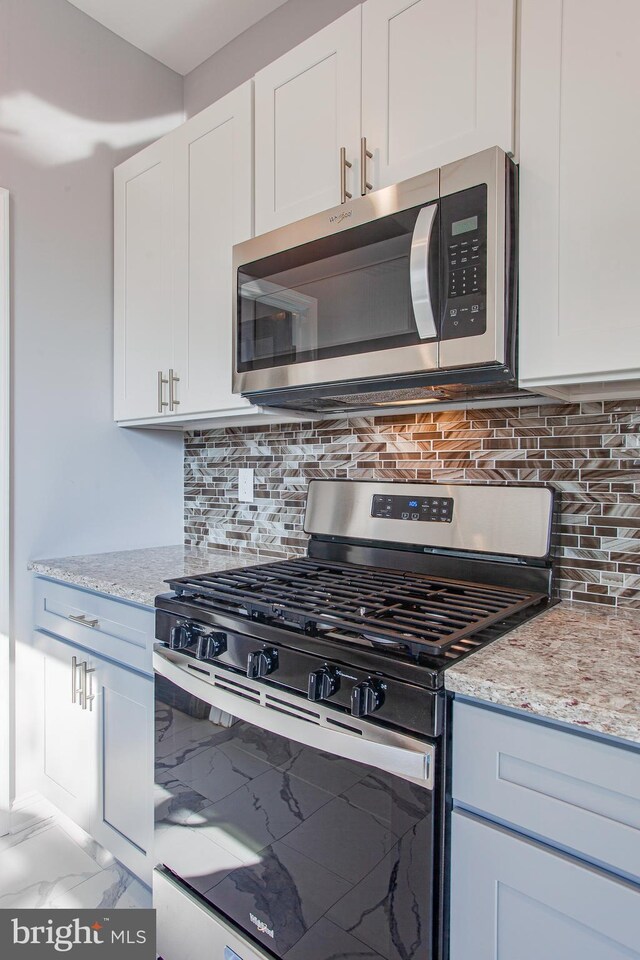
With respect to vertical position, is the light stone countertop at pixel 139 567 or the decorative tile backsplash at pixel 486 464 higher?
the decorative tile backsplash at pixel 486 464

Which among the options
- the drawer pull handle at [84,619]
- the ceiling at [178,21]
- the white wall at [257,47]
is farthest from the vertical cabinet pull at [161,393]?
the ceiling at [178,21]

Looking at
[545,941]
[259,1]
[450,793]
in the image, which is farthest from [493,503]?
[259,1]

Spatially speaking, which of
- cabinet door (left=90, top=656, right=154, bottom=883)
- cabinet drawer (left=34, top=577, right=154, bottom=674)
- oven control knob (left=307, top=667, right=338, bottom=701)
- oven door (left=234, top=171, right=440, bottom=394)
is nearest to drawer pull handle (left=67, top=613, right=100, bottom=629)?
cabinet drawer (left=34, top=577, right=154, bottom=674)

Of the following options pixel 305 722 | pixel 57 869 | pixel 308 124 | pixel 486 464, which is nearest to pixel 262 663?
pixel 305 722

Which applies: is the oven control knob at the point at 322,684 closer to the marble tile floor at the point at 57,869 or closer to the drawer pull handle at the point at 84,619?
the drawer pull handle at the point at 84,619

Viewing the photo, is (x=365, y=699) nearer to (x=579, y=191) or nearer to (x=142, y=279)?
(x=579, y=191)

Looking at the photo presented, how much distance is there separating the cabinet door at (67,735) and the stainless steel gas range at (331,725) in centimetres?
45

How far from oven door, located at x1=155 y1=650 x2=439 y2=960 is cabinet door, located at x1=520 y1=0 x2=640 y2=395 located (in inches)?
31.1

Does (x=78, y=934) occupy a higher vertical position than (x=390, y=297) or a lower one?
lower

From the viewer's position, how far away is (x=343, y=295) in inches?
56.1

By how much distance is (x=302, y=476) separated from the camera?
2031mm

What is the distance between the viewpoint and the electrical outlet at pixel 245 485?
2.21 metres

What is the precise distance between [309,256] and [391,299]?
1.00ft

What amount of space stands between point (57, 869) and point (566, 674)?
174 centimetres
